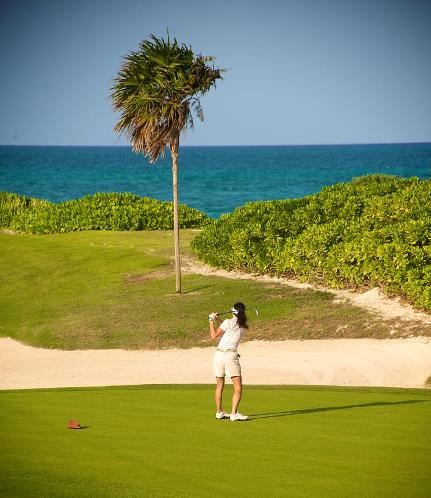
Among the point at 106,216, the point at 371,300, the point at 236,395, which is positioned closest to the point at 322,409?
the point at 236,395

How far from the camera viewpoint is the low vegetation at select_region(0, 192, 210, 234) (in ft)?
130

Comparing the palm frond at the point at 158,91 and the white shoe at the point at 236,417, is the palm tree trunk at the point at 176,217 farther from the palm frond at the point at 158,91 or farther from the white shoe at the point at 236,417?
the white shoe at the point at 236,417

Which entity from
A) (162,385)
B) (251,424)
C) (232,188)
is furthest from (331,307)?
(232,188)

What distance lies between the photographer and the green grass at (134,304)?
23.3 m

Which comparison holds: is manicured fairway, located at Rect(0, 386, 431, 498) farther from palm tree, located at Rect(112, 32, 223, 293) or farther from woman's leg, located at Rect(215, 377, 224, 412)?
palm tree, located at Rect(112, 32, 223, 293)

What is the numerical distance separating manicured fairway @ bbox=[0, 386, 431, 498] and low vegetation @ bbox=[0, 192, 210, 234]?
962 inches

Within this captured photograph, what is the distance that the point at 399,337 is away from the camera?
2150cm

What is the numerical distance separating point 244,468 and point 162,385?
24.2ft

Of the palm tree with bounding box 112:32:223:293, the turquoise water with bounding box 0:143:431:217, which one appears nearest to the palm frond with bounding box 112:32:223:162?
the palm tree with bounding box 112:32:223:293

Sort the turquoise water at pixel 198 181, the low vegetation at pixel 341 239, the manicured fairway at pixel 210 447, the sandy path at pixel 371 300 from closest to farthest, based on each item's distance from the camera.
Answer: the manicured fairway at pixel 210 447, the sandy path at pixel 371 300, the low vegetation at pixel 341 239, the turquoise water at pixel 198 181

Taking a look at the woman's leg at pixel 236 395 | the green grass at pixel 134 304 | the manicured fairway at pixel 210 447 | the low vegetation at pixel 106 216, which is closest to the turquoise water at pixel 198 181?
the low vegetation at pixel 106 216

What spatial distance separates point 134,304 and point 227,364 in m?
13.0

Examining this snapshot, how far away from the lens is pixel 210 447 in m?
11.3

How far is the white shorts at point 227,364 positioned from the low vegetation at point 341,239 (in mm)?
9802
